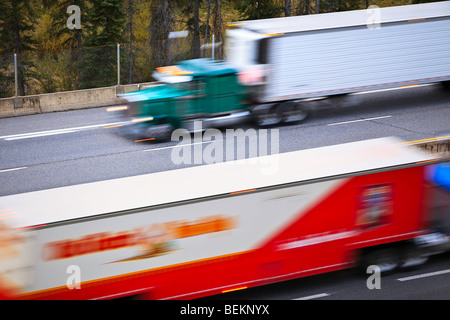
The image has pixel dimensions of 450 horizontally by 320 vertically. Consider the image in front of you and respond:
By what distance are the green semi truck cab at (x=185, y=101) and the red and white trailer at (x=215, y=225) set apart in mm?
7473

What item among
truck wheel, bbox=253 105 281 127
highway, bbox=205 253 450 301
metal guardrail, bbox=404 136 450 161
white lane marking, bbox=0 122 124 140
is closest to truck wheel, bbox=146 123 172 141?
truck wheel, bbox=253 105 281 127

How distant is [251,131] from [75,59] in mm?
8571

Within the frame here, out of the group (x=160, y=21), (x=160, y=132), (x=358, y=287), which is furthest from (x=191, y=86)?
(x=160, y=21)

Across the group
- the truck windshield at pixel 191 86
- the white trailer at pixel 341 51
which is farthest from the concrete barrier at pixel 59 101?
the truck windshield at pixel 191 86

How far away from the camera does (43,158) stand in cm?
1633

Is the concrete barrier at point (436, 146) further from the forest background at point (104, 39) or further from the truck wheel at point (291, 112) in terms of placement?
the forest background at point (104, 39)

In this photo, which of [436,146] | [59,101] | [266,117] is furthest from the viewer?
[59,101]

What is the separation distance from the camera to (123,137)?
17.8 m

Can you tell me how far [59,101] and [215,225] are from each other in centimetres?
1506

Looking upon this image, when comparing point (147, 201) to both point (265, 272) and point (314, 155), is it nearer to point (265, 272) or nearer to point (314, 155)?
point (265, 272)

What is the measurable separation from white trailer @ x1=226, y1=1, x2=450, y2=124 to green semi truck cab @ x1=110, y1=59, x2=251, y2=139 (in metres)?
0.74

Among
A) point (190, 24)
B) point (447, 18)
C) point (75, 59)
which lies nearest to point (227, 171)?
point (447, 18)

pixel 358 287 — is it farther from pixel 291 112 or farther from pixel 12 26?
pixel 12 26

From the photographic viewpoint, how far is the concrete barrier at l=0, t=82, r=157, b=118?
21547 millimetres
